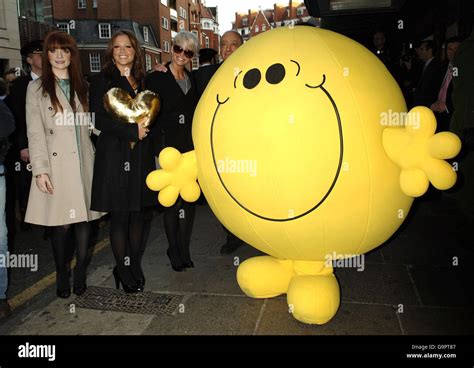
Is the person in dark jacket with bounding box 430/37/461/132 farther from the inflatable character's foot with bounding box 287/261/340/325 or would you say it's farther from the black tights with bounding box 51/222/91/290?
the black tights with bounding box 51/222/91/290

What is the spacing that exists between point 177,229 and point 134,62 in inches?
63.4

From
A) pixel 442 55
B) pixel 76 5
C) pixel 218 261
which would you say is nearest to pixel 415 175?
pixel 218 261

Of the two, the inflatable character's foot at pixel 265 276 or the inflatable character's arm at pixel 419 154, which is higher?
the inflatable character's arm at pixel 419 154

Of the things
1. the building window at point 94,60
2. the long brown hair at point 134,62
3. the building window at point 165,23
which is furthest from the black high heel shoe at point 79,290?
the building window at point 165,23

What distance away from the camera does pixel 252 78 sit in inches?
109

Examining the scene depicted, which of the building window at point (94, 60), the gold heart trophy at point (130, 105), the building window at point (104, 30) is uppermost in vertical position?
the building window at point (104, 30)

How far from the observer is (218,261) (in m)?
4.47

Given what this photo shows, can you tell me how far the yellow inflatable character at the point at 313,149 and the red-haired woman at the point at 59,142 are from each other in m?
1.18

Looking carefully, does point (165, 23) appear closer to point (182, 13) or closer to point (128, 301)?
point (182, 13)

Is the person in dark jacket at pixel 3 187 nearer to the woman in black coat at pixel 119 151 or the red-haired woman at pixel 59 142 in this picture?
the red-haired woman at pixel 59 142

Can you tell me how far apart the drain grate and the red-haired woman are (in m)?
0.37

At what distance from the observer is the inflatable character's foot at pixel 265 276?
3359 mm

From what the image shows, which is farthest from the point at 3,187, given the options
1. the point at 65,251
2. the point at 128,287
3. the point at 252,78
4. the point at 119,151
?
the point at 252,78

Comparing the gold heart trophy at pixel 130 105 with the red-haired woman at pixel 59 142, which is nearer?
the gold heart trophy at pixel 130 105
